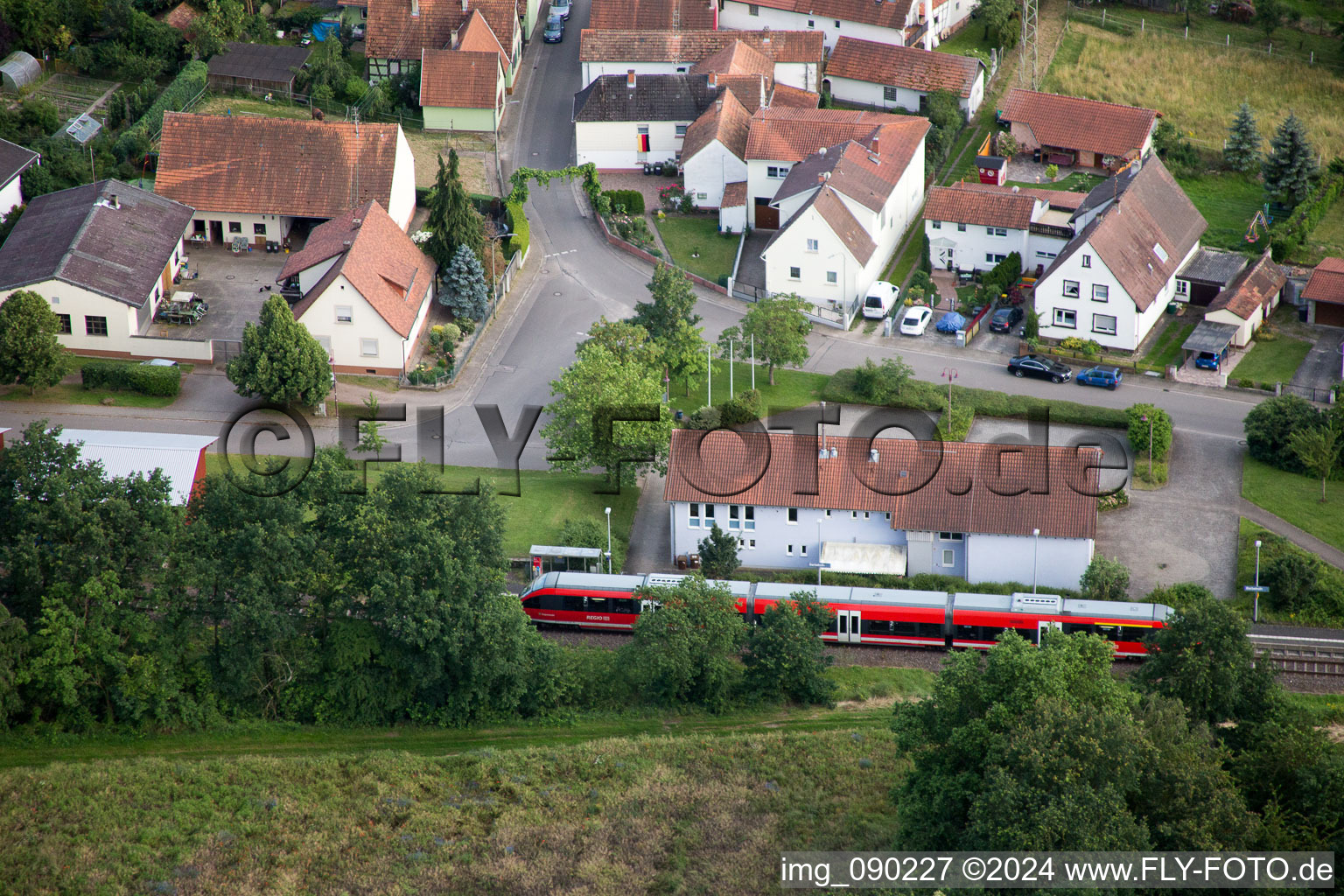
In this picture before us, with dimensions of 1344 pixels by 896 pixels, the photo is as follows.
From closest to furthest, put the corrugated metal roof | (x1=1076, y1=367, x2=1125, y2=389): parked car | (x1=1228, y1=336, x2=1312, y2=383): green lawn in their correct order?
the corrugated metal roof < (x1=1076, y1=367, x2=1125, y2=389): parked car < (x1=1228, y1=336, x2=1312, y2=383): green lawn

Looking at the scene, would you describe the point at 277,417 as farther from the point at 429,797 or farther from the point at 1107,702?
the point at 1107,702

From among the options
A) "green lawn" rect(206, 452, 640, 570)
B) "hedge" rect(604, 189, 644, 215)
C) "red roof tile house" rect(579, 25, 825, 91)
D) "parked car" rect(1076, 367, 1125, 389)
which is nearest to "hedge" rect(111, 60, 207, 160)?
"red roof tile house" rect(579, 25, 825, 91)

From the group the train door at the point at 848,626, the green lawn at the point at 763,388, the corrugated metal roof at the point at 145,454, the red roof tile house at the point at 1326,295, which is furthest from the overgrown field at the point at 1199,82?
the corrugated metal roof at the point at 145,454

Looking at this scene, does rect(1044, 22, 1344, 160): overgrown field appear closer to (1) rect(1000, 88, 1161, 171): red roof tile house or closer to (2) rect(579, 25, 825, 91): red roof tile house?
(1) rect(1000, 88, 1161, 171): red roof tile house

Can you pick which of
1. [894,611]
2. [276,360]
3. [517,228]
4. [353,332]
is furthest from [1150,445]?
[276,360]

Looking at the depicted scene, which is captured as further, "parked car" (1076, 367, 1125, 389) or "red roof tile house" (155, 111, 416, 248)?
"red roof tile house" (155, 111, 416, 248)

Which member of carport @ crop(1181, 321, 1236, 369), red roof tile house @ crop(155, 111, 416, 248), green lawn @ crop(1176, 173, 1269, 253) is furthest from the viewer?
green lawn @ crop(1176, 173, 1269, 253)

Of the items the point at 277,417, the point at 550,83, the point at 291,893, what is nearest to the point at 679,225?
the point at 550,83
